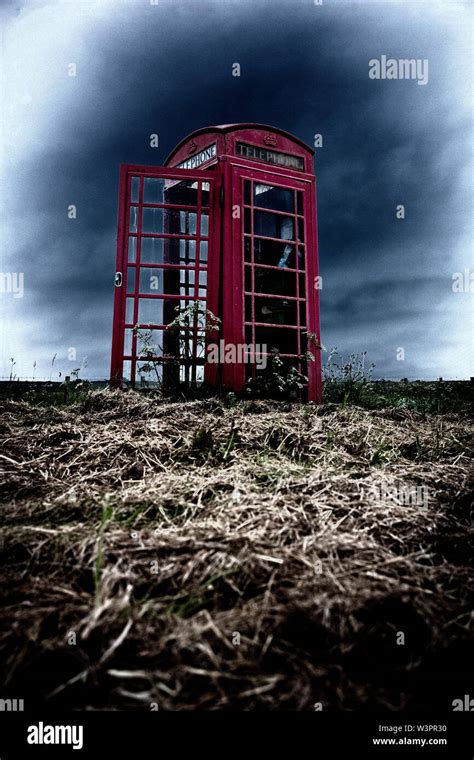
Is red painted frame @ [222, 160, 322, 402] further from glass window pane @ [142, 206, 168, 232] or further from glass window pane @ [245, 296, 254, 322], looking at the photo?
glass window pane @ [142, 206, 168, 232]

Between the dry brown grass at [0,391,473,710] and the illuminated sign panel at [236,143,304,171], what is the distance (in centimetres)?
477

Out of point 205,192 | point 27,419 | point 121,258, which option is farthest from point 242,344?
point 27,419

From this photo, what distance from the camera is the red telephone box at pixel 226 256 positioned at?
5457 mm

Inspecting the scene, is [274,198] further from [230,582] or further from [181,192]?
[230,582]

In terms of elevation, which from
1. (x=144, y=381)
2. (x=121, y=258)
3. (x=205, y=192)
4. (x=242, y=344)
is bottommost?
(x=144, y=381)

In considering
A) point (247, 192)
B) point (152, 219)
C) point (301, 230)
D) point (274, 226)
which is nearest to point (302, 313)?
point (301, 230)

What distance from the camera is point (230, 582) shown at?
4.47 feet

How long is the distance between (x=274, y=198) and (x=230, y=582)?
589 cm

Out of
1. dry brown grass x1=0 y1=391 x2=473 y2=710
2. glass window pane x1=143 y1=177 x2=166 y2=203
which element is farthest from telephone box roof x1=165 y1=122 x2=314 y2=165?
dry brown grass x1=0 y1=391 x2=473 y2=710

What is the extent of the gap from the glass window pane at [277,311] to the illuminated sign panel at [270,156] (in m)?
1.88

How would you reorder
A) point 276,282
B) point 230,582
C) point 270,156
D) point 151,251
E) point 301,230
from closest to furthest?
point 230,582 < point 151,251 < point 270,156 < point 276,282 < point 301,230

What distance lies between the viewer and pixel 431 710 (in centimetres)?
111

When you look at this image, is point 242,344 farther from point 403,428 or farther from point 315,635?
point 315,635

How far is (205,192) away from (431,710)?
20.8 feet
